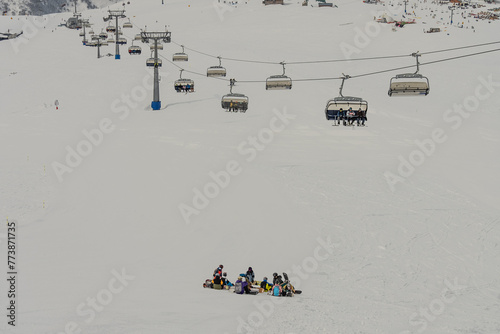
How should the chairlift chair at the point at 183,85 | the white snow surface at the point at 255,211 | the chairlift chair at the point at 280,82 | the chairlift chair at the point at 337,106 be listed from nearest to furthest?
the white snow surface at the point at 255,211 < the chairlift chair at the point at 337,106 < the chairlift chair at the point at 280,82 < the chairlift chair at the point at 183,85

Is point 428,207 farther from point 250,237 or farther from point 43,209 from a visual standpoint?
point 43,209

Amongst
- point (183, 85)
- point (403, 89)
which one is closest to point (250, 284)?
point (403, 89)

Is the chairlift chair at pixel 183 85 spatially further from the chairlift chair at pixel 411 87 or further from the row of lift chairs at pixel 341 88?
the chairlift chair at pixel 411 87

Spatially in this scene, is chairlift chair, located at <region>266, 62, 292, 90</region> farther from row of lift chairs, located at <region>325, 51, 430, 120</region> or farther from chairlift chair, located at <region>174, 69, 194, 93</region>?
Answer: chairlift chair, located at <region>174, 69, 194, 93</region>

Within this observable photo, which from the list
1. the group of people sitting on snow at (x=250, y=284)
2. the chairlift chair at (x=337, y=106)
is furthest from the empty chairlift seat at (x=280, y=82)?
the group of people sitting on snow at (x=250, y=284)

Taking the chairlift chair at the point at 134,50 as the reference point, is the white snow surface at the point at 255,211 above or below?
below

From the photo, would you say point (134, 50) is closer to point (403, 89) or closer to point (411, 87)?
point (403, 89)
